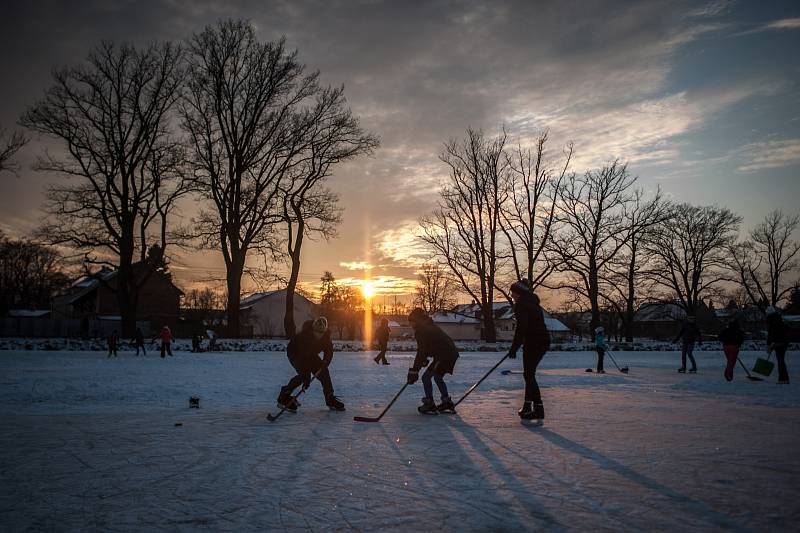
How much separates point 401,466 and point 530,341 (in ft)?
10.5

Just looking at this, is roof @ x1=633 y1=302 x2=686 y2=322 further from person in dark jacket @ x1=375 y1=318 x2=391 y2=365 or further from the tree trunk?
the tree trunk

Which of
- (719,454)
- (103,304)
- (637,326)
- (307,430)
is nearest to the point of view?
(719,454)

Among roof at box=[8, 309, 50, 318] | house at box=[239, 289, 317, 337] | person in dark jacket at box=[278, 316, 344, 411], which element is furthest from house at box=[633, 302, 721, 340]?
roof at box=[8, 309, 50, 318]

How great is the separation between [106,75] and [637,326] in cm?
8880

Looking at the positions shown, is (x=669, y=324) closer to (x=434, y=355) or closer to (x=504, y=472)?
(x=434, y=355)

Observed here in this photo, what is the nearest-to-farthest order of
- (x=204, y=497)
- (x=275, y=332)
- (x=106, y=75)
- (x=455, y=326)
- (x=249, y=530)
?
1. (x=249, y=530)
2. (x=204, y=497)
3. (x=106, y=75)
4. (x=275, y=332)
5. (x=455, y=326)

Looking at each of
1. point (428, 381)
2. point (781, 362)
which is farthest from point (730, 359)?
Result: point (428, 381)

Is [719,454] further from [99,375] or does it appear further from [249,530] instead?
[99,375]

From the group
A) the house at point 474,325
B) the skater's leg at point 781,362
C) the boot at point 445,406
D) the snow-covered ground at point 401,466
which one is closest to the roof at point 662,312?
the house at point 474,325

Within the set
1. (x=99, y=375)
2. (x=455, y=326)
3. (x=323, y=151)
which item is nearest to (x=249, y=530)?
(x=99, y=375)

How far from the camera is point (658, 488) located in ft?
13.1

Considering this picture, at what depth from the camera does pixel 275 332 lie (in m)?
71.6

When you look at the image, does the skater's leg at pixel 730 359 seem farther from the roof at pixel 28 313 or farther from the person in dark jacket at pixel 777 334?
the roof at pixel 28 313

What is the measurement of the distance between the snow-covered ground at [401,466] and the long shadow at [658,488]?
0.02 m
